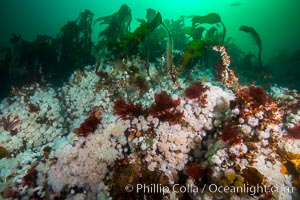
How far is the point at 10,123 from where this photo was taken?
7.10 meters

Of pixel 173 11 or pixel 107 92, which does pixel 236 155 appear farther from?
pixel 173 11

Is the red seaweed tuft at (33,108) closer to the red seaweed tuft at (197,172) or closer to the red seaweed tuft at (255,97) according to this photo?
the red seaweed tuft at (197,172)

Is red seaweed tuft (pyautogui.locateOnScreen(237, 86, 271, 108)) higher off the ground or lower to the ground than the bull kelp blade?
lower

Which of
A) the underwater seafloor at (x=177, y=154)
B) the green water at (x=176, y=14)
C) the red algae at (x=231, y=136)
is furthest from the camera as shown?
the green water at (x=176, y=14)

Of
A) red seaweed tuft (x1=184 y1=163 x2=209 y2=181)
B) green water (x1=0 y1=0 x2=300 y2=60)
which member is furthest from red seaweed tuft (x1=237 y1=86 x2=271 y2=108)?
green water (x1=0 y1=0 x2=300 y2=60)

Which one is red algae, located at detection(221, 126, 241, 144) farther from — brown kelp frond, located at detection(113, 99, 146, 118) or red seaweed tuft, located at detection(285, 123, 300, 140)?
brown kelp frond, located at detection(113, 99, 146, 118)

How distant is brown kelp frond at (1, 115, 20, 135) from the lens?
6.93 m

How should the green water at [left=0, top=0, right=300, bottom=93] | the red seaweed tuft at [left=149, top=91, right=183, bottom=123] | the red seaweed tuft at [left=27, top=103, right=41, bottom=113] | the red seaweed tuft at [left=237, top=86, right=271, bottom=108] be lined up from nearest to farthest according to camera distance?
the red seaweed tuft at [left=237, top=86, right=271, bottom=108] → the red seaweed tuft at [left=149, top=91, right=183, bottom=123] → the red seaweed tuft at [left=27, top=103, right=41, bottom=113] → the green water at [left=0, top=0, right=300, bottom=93]

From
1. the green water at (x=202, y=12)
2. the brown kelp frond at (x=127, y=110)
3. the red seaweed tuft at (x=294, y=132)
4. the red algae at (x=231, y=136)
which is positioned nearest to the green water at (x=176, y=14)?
the green water at (x=202, y=12)

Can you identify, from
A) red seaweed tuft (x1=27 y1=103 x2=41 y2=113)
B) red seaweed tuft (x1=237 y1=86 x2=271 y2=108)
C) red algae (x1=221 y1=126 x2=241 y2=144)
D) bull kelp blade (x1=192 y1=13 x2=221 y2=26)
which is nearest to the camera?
red algae (x1=221 y1=126 x2=241 y2=144)

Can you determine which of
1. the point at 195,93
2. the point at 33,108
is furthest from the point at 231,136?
the point at 33,108

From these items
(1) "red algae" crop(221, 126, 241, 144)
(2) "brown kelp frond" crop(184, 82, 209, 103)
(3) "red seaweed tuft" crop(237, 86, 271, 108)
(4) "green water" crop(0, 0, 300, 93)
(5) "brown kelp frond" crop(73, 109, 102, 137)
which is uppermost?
(4) "green water" crop(0, 0, 300, 93)

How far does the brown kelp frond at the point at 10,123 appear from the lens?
6930 millimetres

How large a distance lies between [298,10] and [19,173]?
89891mm
